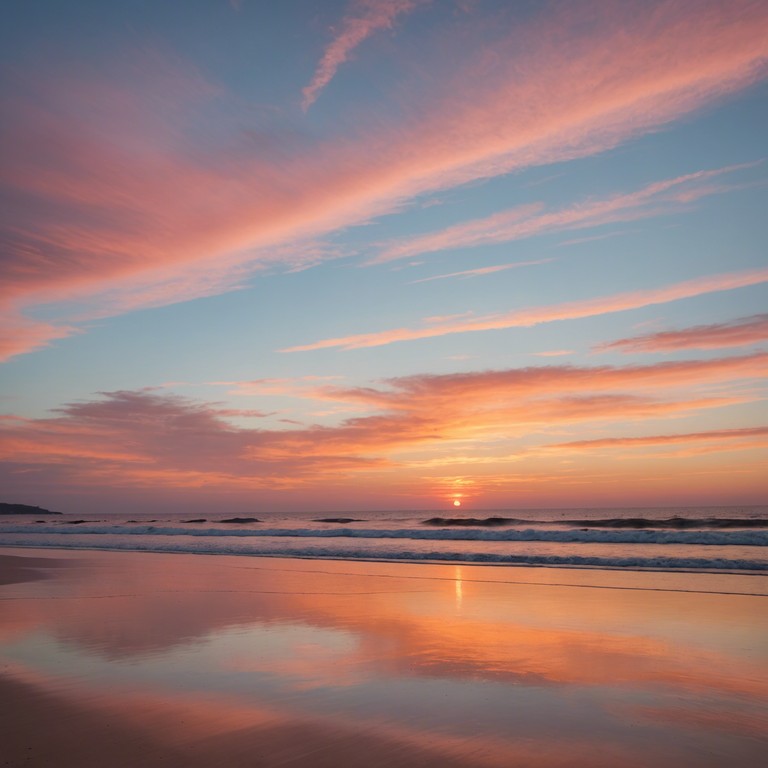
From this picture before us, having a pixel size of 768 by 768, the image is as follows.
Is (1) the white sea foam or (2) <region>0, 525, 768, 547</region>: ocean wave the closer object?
(1) the white sea foam

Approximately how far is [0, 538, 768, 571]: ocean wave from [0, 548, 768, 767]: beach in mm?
4668

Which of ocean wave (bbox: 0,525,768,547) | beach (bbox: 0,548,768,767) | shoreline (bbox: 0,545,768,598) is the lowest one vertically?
beach (bbox: 0,548,768,767)

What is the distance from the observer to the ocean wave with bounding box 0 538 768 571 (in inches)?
741

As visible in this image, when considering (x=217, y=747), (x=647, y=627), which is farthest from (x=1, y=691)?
(x=647, y=627)

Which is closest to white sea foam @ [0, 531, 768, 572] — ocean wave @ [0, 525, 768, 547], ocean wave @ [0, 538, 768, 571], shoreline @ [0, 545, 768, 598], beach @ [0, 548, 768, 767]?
ocean wave @ [0, 538, 768, 571]

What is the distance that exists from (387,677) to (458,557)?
16.6 meters

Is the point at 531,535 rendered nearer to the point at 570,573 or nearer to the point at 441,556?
the point at 441,556

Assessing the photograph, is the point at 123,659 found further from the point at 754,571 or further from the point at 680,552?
the point at 680,552

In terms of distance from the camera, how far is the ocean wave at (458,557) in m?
18.8

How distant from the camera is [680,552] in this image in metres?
22.9

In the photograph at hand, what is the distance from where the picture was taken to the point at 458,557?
76.9 feet

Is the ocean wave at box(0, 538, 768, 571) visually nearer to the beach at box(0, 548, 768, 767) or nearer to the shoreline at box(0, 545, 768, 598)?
the shoreline at box(0, 545, 768, 598)

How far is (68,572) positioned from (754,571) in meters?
19.4

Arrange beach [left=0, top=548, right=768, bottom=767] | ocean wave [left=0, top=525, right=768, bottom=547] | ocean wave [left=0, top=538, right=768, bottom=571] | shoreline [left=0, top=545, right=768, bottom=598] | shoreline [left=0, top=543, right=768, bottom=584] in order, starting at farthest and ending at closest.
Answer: ocean wave [left=0, top=525, right=768, bottom=547] < ocean wave [left=0, top=538, right=768, bottom=571] < shoreline [left=0, top=543, right=768, bottom=584] < shoreline [left=0, top=545, right=768, bottom=598] < beach [left=0, top=548, right=768, bottom=767]
